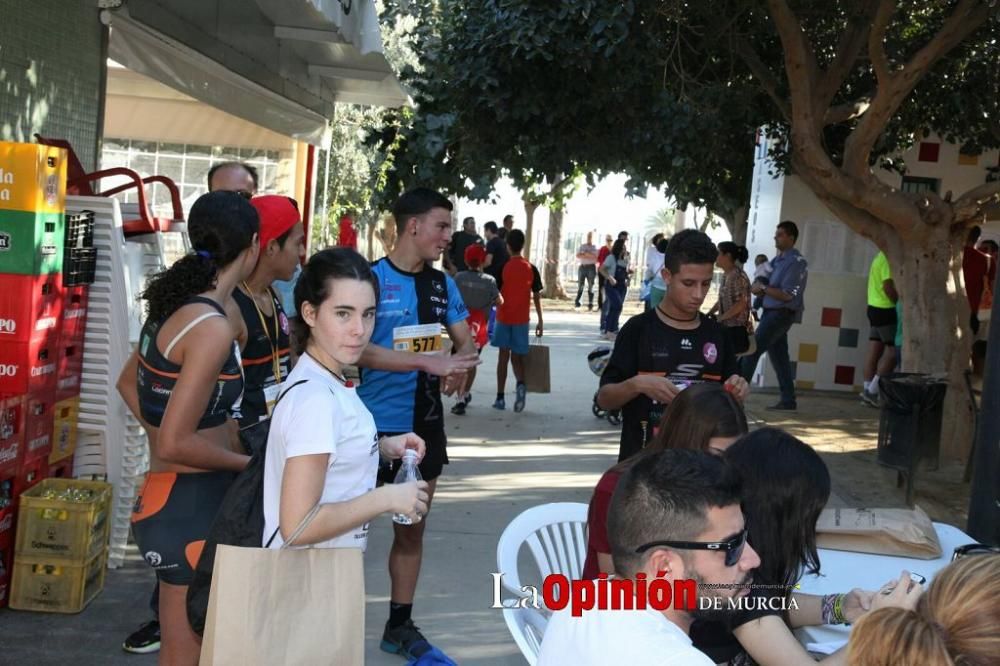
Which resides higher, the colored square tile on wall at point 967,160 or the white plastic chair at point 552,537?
the colored square tile on wall at point 967,160

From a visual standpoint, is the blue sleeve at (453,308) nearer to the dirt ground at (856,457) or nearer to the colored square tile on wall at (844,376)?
the dirt ground at (856,457)

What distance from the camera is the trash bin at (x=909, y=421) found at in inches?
333

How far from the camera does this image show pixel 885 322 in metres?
12.8

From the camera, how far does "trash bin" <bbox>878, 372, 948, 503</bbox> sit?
27.7 feet

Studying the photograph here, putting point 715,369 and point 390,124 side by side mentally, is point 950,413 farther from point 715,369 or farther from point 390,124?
→ point 715,369

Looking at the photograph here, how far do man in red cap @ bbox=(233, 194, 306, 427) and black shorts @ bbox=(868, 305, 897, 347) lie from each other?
32.5 ft

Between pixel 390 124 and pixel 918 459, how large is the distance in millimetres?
5044

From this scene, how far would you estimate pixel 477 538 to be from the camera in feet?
22.7

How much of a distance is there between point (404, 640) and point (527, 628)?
5.65 feet

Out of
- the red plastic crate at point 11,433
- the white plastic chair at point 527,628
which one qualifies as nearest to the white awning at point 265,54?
the red plastic crate at point 11,433

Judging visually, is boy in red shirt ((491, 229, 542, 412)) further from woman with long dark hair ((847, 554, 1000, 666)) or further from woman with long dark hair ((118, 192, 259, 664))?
woman with long dark hair ((847, 554, 1000, 666))

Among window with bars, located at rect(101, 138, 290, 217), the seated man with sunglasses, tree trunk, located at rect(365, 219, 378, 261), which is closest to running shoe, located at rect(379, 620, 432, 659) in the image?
the seated man with sunglasses

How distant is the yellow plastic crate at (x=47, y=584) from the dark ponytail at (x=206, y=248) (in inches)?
80.9

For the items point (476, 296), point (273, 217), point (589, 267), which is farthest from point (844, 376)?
point (589, 267)
